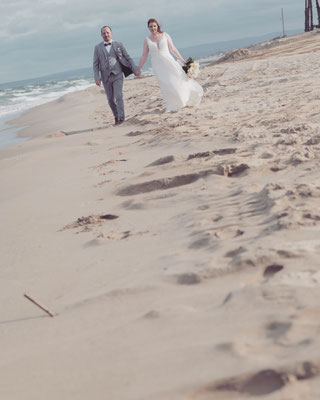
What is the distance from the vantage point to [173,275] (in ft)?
8.36

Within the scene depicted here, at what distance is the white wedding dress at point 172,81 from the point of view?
964 cm

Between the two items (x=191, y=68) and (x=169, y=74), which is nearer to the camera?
(x=191, y=68)

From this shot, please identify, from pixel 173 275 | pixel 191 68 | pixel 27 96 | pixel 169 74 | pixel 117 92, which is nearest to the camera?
pixel 173 275

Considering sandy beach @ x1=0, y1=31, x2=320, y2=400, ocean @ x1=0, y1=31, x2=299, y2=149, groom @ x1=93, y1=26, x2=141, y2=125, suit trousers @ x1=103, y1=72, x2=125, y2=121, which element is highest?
groom @ x1=93, y1=26, x2=141, y2=125

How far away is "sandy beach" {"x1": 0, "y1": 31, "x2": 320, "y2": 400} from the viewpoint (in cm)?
178

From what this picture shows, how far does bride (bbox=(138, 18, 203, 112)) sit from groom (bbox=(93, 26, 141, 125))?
40 centimetres

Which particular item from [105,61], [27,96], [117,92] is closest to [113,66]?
[105,61]

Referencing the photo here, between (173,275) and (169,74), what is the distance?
25.6ft

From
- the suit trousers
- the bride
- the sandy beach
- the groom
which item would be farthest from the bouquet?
the sandy beach

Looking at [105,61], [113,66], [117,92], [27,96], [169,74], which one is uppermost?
[105,61]

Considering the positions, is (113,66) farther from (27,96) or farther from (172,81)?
A: (27,96)

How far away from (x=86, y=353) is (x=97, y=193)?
2885 mm

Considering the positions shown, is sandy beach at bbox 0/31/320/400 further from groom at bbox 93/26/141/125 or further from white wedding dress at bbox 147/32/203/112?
groom at bbox 93/26/141/125

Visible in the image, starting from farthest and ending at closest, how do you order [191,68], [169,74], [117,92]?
1. [117,92]
2. [169,74]
3. [191,68]
